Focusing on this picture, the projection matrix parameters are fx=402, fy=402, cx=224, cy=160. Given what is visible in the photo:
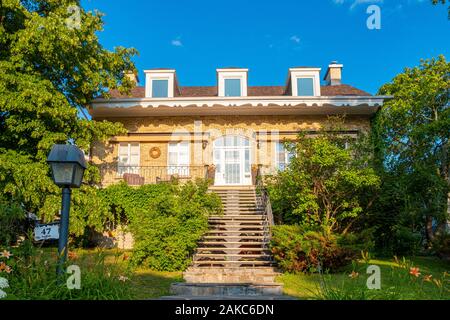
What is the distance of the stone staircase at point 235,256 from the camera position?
7395mm

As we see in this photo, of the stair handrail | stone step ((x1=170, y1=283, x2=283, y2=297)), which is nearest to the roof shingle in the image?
the stair handrail

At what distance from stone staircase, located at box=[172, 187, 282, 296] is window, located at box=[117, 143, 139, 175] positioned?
4372 millimetres

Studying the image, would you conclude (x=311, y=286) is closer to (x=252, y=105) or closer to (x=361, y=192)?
(x=361, y=192)

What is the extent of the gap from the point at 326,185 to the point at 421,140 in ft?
19.9

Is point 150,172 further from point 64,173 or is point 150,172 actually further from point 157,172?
point 64,173

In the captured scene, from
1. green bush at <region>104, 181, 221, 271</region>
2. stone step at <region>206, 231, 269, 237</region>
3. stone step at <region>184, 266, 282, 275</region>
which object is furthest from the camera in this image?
stone step at <region>206, 231, 269, 237</region>

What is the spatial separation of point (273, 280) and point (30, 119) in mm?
8983

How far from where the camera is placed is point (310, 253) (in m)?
9.04

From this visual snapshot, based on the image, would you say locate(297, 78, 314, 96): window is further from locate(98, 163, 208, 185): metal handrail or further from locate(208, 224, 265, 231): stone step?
locate(208, 224, 265, 231): stone step

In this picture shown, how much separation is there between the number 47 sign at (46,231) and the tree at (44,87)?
673cm

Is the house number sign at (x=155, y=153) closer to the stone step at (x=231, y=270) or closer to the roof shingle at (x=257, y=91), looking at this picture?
the roof shingle at (x=257, y=91)

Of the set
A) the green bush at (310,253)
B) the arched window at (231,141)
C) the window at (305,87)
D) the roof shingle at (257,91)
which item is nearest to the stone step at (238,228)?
the green bush at (310,253)

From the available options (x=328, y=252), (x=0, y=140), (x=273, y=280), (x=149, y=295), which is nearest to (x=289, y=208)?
(x=328, y=252)

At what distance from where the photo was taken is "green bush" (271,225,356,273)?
9031 mm
